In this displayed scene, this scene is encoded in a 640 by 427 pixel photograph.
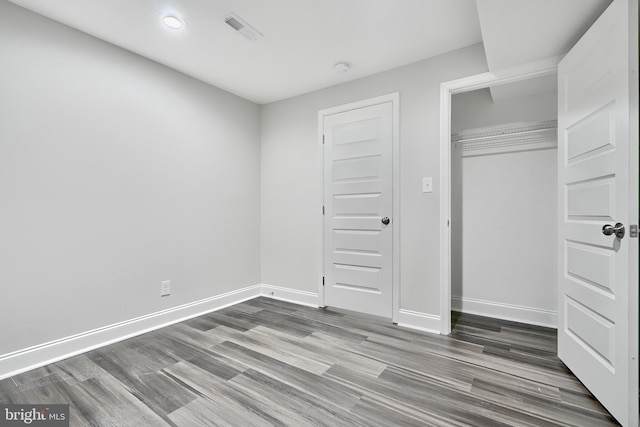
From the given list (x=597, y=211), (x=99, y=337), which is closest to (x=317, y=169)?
(x=597, y=211)

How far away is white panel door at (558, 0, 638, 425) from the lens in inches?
53.0

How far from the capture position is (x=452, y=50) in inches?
96.8

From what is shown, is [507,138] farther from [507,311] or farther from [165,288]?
[165,288]

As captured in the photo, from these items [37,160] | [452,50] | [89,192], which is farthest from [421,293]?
[37,160]

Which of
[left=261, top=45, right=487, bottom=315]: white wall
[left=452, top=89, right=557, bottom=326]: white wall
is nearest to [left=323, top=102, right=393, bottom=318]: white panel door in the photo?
[left=261, top=45, right=487, bottom=315]: white wall

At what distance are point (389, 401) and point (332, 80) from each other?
2781 mm

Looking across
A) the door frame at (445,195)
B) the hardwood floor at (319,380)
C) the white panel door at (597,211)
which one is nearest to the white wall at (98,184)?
the hardwood floor at (319,380)

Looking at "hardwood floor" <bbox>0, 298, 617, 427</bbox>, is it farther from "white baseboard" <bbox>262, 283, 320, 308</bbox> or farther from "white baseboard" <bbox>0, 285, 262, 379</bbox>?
"white baseboard" <bbox>262, 283, 320, 308</bbox>

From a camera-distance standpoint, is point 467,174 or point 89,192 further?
point 467,174

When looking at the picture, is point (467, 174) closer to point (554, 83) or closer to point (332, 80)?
point (554, 83)

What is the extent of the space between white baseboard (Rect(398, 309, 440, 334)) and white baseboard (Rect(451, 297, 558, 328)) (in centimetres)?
70

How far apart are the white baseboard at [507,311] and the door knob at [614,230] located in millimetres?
1553

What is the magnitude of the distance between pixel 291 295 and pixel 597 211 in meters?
2.76

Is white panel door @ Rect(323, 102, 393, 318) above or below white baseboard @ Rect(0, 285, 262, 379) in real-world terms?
above
